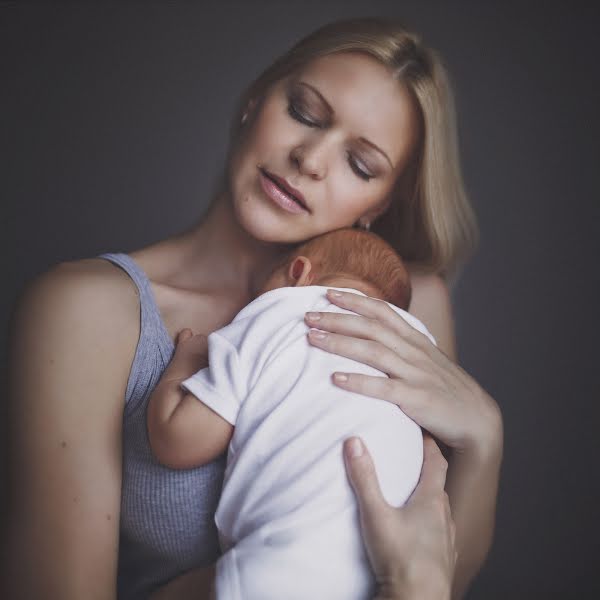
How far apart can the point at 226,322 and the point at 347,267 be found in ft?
1.38

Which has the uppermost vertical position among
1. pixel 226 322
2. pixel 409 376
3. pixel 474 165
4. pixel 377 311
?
pixel 474 165

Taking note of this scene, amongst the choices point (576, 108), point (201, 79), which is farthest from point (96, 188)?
point (576, 108)

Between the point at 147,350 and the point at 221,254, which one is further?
the point at 221,254

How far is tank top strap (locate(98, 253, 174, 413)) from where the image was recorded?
1.36 metres

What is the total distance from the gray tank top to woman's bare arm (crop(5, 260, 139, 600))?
40 millimetres

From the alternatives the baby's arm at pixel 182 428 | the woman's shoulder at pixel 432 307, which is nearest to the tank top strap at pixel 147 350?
the baby's arm at pixel 182 428

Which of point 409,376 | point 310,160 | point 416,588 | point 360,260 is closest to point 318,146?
point 310,160

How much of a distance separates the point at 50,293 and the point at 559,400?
6.67 ft

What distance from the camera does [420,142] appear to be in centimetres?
168

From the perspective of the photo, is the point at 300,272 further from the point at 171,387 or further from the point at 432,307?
the point at 432,307

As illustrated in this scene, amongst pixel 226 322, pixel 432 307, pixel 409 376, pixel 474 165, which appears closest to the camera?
pixel 409 376

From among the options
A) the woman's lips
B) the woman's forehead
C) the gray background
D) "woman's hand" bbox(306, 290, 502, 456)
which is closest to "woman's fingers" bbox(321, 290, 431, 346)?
"woman's hand" bbox(306, 290, 502, 456)

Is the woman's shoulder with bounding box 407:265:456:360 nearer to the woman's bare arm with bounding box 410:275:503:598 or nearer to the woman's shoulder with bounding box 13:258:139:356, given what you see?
the woman's bare arm with bounding box 410:275:503:598

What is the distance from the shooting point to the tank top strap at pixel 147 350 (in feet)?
4.46
